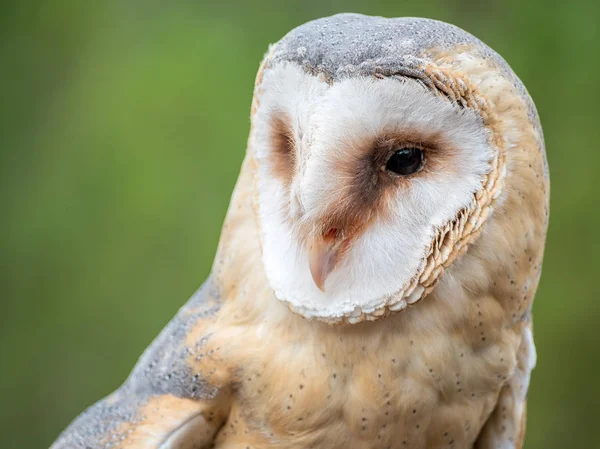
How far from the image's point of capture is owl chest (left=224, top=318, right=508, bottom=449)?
1144mm

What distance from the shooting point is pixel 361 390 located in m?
1.15

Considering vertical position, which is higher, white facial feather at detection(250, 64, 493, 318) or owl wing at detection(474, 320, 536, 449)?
white facial feather at detection(250, 64, 493, 318)

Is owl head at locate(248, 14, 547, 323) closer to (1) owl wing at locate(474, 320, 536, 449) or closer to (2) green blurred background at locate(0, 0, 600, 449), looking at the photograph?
(1) owl wing at locate(474, 320, 536, 449)

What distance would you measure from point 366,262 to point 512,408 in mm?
480

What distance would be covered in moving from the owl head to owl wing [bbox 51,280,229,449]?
222 mm

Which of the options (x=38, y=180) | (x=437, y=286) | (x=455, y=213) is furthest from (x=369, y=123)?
(x=38, y=180)

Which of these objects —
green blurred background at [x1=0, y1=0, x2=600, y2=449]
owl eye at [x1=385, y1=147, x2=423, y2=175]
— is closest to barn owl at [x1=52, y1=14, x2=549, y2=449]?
owl eye at [x1=385, y1=147, x2=423, y2=175]

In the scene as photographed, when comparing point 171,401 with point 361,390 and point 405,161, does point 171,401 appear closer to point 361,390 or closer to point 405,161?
point 361,390

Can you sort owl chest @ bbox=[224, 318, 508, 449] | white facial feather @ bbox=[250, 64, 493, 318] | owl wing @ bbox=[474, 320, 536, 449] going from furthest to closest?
owl wing @ bbox=[474, 320, 536, 449], owl chest @ bbox=[224, 318, 508, 449], white facial feather @ bbox=[250, 64, 493, 318]

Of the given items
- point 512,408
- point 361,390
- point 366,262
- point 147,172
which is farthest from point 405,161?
point 147,172

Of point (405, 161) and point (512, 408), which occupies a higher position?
point (405, 161)

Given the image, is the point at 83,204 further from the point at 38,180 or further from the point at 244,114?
the point at 244,114

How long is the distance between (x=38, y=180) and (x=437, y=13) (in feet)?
5.10

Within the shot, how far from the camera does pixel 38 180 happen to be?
282 cm
